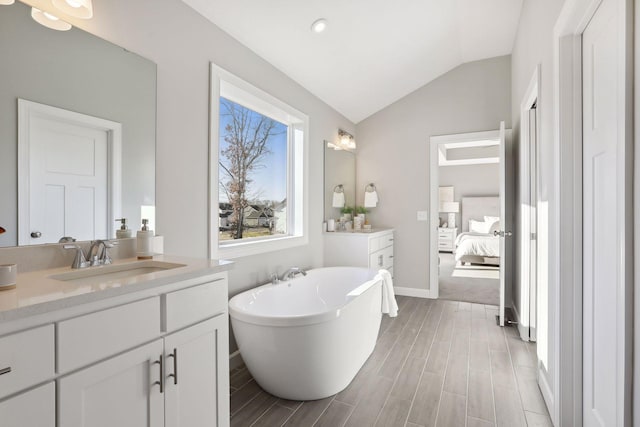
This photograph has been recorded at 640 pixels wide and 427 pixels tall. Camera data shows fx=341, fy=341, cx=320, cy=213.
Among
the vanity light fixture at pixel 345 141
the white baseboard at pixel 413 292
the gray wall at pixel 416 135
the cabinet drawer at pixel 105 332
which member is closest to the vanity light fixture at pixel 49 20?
the cabinet drawer at pixel 105 332

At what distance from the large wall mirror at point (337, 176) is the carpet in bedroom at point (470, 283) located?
180 centimetres

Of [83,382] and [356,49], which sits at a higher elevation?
[356,49]

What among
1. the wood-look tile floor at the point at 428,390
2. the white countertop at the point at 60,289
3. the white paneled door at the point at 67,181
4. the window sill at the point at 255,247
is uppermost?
the white paneled door at the point at 67,181

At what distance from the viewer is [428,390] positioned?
2.15 m

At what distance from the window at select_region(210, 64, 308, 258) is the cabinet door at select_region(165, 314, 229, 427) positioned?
0.93 metres

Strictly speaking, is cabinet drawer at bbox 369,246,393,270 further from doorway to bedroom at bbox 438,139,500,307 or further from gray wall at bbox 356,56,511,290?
doorway to bedroom at bbox 438,139,500,307

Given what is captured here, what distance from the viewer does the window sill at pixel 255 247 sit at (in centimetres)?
245

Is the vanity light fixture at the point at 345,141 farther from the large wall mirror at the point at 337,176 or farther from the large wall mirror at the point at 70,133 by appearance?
the large wall mirror at the point at 70,133

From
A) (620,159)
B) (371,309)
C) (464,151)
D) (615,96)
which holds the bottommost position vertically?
(371,309)

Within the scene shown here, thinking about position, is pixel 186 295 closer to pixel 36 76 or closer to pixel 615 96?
pixel 36 76

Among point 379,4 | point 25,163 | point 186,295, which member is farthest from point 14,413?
point 379,4

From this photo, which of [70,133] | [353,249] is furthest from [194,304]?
[353,249]

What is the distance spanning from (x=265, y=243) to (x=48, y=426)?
203 cm

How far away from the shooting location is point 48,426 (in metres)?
0.89
